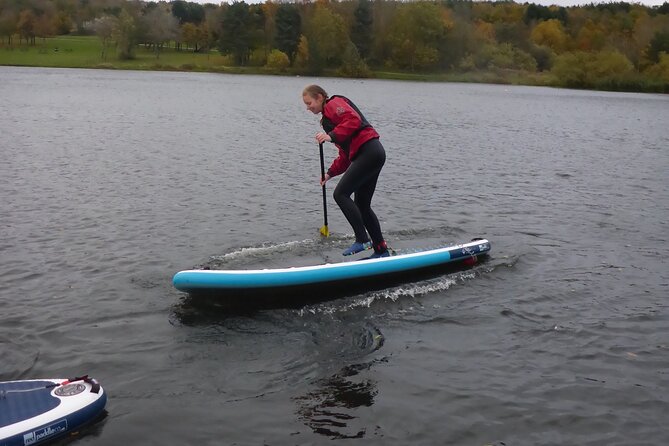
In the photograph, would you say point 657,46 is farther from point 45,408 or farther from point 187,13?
point 45,408

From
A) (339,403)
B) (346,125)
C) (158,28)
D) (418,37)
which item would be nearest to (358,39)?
(418,37)

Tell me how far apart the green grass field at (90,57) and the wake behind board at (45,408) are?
111836 mm

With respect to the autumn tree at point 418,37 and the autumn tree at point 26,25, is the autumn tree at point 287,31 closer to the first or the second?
the autumn tree at point 418,37

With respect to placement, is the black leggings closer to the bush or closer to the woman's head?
the woman's head

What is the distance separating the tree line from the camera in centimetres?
11719

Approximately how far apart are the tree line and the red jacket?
101 meters

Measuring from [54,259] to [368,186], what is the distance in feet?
20.1

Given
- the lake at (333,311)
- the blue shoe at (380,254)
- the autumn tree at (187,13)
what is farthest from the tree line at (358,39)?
the blue shoe at (380,254)

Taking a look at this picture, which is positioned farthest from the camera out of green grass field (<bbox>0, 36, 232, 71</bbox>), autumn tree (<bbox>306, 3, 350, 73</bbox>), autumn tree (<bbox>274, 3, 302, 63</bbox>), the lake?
autumn tree (<bbox>274, 3, 302, 63</bbox>)

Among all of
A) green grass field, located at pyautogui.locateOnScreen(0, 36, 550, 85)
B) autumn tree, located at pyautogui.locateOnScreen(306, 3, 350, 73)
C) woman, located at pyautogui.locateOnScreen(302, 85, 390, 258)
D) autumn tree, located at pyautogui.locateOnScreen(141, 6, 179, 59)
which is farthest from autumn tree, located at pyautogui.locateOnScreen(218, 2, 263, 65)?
woman, located at pyautogui.locateOnScreen(302, 85, 390, 258)

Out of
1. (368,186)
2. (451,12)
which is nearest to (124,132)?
(368,186)

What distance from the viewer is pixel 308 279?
10203 millimetres

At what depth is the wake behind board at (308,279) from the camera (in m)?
9.74

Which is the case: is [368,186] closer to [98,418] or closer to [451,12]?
[98,418]
